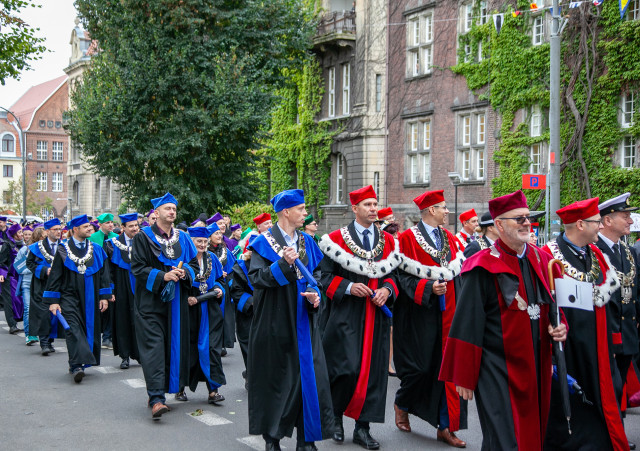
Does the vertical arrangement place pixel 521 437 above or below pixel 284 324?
below

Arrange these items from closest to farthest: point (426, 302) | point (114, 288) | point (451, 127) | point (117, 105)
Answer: point (426, 302)
point (114, 288)
point (117, 105)
point (451, 127)

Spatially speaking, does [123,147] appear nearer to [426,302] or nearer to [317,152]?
[317,152]

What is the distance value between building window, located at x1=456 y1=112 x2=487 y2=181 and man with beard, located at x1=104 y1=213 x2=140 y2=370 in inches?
610

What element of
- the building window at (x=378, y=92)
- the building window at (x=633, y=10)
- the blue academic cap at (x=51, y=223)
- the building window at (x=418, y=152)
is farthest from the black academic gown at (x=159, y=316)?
the building window at (x=378, y=92)

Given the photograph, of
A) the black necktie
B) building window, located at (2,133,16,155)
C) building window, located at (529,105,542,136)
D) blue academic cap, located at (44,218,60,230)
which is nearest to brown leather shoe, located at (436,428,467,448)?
the black necktie

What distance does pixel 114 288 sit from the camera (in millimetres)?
12258

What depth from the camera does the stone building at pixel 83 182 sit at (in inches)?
2360

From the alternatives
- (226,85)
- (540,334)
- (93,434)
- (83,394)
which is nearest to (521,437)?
(540,334)

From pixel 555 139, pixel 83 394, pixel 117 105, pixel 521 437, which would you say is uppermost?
pixel 117 105

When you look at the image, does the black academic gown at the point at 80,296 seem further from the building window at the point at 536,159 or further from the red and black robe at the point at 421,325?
the building window at the point at 536,159

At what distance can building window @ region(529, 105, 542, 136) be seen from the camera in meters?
23.5

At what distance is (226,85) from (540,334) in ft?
68.3

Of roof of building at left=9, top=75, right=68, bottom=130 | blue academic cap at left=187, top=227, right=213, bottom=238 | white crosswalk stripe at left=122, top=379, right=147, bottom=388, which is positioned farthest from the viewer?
roof of building at left=9, top=75, right=68, bottom=130

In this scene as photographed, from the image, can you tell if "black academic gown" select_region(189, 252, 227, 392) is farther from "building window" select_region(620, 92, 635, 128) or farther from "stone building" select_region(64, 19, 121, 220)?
"stone building" select_region(64, 19, 121, 220)
